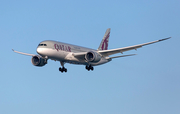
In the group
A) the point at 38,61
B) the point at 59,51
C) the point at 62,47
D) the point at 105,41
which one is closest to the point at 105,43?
the point at 105,41

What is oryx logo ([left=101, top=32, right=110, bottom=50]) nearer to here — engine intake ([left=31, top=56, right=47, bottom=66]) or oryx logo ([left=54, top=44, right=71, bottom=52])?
oryx logo ([left=54, top=44, right=71, bottom=52])

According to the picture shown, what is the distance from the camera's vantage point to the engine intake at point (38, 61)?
57969mm

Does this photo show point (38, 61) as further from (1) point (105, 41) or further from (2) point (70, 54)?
(1) point (105, 41)

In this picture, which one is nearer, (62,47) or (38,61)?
(62,47)

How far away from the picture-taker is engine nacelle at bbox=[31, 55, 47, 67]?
58.0 meters

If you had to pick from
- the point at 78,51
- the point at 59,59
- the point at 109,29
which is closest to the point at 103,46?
the point at 109,29

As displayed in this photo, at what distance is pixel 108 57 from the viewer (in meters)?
61.0

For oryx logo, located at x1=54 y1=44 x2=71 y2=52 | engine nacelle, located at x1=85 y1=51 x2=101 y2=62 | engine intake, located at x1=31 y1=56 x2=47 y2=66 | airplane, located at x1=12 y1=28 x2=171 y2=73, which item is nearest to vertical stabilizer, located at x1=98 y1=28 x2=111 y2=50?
airplane, located at x1=12 y1=28 x2=171 y2=73

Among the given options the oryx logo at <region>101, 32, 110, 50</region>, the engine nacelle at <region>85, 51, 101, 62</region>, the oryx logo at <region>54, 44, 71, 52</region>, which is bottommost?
the engine nacelle at <region>85, 51, 101, 62</region>

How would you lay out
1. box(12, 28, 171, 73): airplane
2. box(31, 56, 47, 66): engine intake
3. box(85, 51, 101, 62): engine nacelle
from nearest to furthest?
1. box(12, 28, 171, 73): airplane
2. box(85, 51, 101, 62): engine nacelle
3. box(31, 56, 47, 66): engine intake

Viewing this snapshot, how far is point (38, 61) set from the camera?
58312 mm

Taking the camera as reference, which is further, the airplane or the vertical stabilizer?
the vertical stabilizer

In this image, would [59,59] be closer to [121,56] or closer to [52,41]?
[52,41]

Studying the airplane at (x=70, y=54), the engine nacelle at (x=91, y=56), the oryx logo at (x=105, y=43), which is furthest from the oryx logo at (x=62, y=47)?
the oryx logo at (x=105, y=43)
